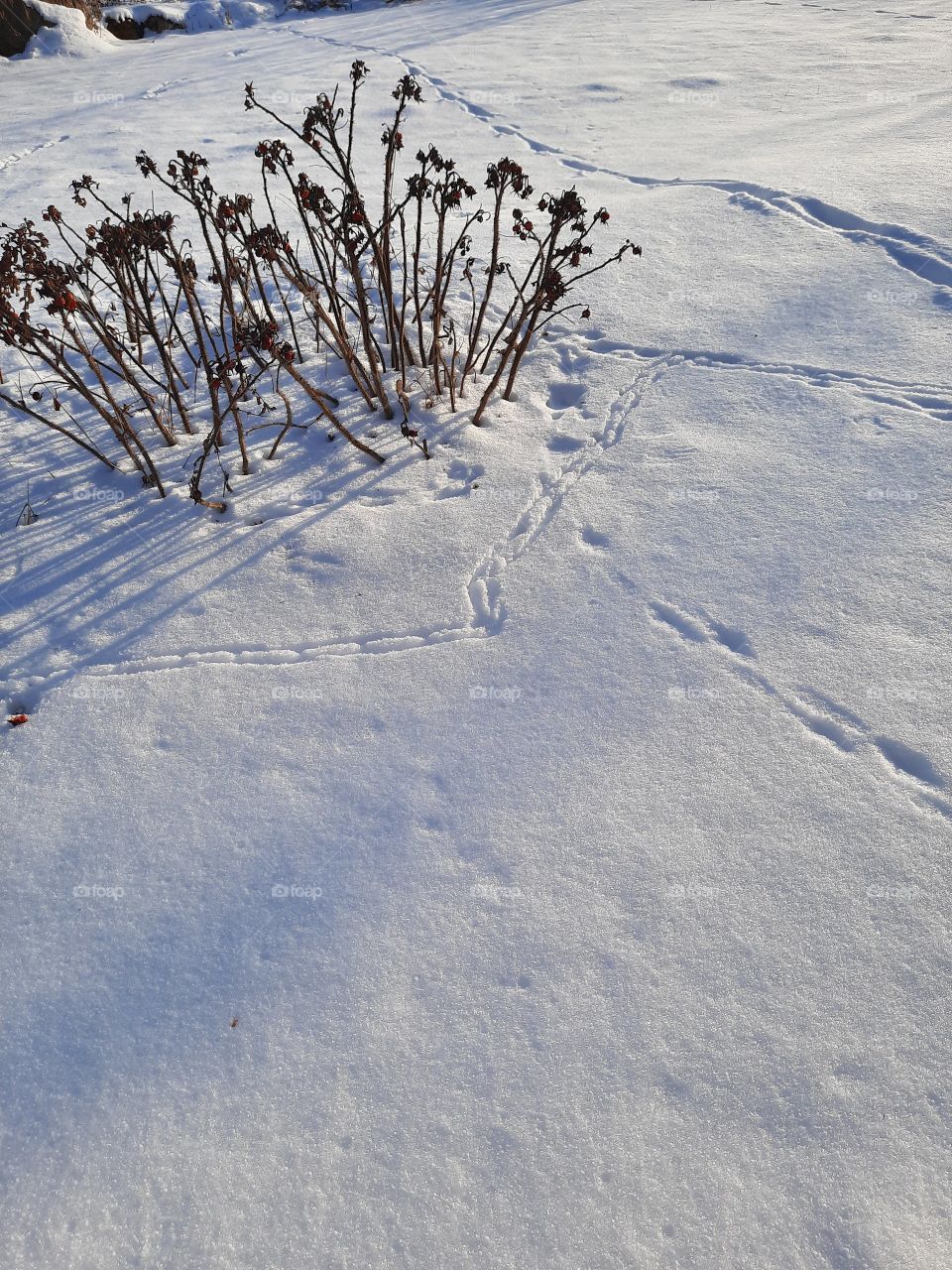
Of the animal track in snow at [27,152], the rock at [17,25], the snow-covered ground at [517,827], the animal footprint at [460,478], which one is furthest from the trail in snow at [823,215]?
the rock at [17,25]

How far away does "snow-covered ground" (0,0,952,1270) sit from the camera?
1.37 m

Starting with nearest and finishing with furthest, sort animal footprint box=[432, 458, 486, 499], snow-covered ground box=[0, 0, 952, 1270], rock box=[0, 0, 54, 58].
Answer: snow-covered ground box=[0, 0, 952, 1270], animal footprint box=[432, 458, 486, 499], rock box=[0, 0, 54, 58]

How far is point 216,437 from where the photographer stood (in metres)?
2.64

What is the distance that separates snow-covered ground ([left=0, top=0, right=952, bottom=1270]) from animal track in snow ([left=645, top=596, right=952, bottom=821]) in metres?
0.01

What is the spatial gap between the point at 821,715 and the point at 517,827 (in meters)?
0.90

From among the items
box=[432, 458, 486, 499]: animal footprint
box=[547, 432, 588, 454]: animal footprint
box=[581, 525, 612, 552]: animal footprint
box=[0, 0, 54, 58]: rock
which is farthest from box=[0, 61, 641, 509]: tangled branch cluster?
box=[0, 0, 54, 58]: rock

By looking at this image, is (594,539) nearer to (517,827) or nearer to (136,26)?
(517,827)

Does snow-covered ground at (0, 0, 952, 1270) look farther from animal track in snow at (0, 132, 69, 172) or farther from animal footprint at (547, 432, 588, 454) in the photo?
animal track in snow at (0, 132, 69, 172)

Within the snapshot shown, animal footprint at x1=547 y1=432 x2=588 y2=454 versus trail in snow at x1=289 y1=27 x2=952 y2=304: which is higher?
trail in snow at x1=289 y1=27 x2=952 y2=304

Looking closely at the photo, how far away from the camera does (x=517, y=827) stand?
1841mm

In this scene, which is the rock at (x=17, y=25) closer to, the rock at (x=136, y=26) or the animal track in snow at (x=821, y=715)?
the rock at (x=136, y=26)

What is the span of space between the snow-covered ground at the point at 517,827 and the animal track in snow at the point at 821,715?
1cm

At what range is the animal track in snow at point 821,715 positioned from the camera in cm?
185

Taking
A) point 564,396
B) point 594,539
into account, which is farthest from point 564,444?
point 594,539
